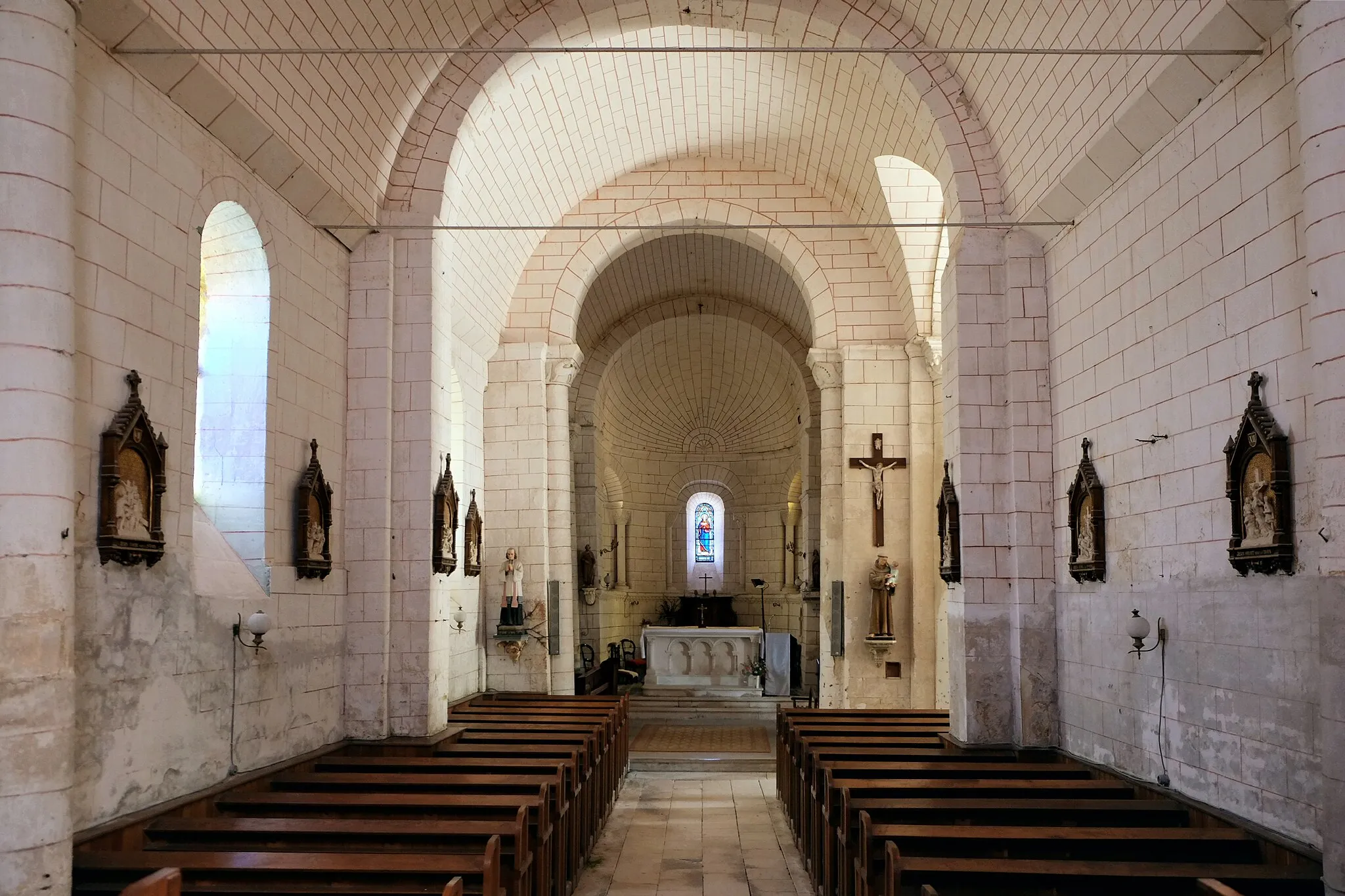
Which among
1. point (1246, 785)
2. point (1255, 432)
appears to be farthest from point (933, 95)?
point (1246, 785)

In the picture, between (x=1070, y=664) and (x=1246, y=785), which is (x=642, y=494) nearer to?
(x=1070, y=664)

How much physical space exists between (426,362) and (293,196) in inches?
77.5

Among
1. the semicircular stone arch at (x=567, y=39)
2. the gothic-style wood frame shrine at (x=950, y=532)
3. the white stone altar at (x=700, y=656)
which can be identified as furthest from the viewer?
the white stone altar at (x=700, y=656)

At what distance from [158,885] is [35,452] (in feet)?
9.80

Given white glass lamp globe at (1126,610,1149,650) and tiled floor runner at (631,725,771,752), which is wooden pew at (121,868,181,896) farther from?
tiled floor runner at (631,725,771,752)

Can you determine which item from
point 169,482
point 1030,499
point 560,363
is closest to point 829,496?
point 560,363

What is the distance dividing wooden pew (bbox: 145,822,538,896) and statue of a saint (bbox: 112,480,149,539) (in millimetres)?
1657

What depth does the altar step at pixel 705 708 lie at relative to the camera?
18297 mm

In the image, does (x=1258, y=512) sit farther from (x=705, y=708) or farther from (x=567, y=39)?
(x=705, y=708)

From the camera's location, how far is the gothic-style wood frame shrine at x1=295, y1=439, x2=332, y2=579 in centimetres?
922

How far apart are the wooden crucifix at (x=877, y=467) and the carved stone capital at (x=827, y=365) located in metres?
1.00

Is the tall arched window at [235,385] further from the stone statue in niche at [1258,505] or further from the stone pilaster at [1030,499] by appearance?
the stone statue in niche at [1258,505]

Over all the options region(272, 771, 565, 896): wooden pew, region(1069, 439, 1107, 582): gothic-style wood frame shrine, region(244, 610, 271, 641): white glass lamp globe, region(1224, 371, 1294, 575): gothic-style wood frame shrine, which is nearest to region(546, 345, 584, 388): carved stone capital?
region(1069, 439, 1107, 582): gothic-style wood frame shrine

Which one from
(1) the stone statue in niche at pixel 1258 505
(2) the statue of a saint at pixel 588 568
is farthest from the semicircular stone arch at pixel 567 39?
(2) the statue of a saint at pixel 588 568
